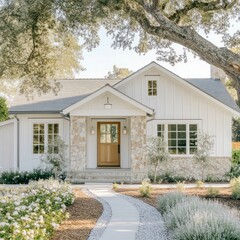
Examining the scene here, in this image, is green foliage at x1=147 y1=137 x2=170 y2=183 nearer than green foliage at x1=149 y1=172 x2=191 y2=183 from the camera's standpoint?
Yes

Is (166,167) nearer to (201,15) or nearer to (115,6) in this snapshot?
(201,15)

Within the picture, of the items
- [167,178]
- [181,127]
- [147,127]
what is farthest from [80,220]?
[181,127]

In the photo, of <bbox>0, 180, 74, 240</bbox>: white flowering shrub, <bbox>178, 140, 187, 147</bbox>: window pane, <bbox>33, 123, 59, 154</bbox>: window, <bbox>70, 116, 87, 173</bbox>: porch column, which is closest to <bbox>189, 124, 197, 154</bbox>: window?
<bbox>178, 140, 187, 147</bbox>: window pane

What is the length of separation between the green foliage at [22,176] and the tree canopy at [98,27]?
4.94m

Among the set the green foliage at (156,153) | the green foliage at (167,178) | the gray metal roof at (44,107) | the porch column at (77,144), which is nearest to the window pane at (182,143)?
the green foliage at (167,178)

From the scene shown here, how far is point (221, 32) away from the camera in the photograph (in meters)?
14.8

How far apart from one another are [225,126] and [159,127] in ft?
10.3

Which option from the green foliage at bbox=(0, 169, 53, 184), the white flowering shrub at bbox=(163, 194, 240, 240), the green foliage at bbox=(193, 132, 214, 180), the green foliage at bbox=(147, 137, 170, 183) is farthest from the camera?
the green foliage at bbox=(0, 169, 53, 184)

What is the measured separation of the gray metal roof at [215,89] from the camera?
21398 mm

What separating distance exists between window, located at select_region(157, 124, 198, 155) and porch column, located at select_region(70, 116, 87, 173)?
3856 millimetres

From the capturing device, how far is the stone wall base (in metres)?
19.8

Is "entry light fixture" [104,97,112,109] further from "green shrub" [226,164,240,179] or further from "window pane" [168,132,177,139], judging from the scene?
"green shrub" [226,164,240,179]

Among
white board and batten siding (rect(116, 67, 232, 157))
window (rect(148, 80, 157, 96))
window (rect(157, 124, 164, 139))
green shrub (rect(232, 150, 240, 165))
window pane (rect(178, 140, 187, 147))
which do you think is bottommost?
green shrub (rect(232, 150, 240, 165))

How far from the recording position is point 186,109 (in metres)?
20.5
